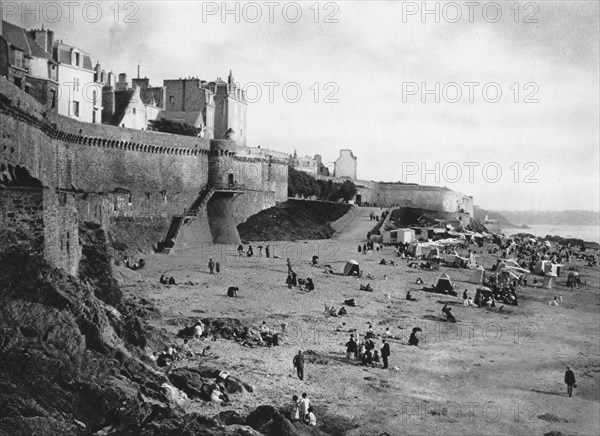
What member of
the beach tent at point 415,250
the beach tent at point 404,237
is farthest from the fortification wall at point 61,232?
the beach tent at point 404,237

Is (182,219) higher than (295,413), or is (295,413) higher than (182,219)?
(182,219)

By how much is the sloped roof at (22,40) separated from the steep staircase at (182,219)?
15.3 metres

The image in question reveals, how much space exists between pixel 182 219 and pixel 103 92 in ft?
68.8

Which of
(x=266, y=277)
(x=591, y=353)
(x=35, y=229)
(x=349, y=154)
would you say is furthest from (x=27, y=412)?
(x=349, y=154)

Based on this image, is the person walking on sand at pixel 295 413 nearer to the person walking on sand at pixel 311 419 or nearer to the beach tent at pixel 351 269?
the person walking on sand at pixel 311 419

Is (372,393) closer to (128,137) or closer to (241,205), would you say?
(128,137)

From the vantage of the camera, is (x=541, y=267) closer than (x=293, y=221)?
Yes

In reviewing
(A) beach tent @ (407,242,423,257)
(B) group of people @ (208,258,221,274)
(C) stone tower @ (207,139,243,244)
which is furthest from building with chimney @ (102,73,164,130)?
(A) beach tent @ (407,242,423,257)

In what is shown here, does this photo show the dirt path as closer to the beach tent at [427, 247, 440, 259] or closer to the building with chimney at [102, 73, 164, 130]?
the beach tent at [427, 247, 440, 259]

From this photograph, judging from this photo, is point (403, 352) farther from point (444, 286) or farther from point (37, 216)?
point (444, 286)

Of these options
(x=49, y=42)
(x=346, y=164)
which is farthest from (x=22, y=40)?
(x=346, y=164)

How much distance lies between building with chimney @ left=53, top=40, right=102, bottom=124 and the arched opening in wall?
878 inches

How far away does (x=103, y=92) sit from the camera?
181ft

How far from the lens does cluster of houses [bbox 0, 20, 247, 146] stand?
1534 inches
